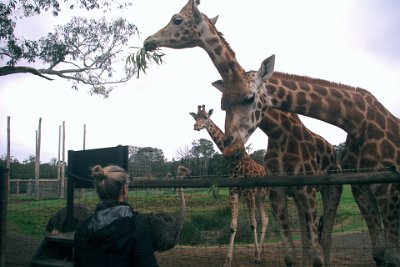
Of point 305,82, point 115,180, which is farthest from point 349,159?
point 115,180

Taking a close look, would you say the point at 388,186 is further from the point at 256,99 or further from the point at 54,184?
the point at 54,184

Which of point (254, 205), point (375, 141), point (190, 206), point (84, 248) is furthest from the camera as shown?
point (190, 206)

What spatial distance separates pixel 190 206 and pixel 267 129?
9329 millimetres

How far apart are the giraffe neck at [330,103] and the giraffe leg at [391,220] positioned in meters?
0.77

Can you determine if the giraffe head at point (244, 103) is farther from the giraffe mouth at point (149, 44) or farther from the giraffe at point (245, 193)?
the giraffe at point (245, 193)

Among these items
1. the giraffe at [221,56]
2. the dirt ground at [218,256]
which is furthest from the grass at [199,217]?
the giraffe at [221,56]

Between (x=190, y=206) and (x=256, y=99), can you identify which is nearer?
(x=256, y=99)

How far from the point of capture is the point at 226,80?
5230 mm

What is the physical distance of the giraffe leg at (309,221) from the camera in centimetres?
479

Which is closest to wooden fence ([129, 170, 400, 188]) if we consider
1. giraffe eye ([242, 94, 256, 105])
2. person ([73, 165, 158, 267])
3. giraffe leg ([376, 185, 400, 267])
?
giraffe leg ([376, 185, 400, 267])

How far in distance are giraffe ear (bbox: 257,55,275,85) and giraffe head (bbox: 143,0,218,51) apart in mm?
904

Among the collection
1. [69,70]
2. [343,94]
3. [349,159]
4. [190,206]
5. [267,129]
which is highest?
[69,70]

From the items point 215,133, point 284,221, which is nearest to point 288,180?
point 284,221

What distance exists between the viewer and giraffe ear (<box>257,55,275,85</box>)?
5.09m
